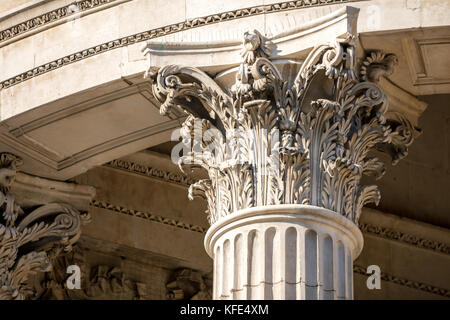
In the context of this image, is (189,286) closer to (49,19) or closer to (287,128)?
(49,19)

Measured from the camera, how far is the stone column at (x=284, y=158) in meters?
20.4

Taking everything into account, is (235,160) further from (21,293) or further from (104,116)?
(21,293)


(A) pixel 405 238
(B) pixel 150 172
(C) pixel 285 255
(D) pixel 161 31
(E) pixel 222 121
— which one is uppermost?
(D) pixel 161 31

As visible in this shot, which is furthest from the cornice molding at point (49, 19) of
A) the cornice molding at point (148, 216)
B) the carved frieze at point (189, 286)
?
the carved frieze at point (189, 286)

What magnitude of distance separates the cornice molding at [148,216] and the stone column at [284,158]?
200 inches

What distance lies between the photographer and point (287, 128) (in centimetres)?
2102

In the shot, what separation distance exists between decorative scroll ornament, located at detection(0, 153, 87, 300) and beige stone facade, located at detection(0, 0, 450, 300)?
0.08ft

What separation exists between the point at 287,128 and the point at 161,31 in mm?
2471

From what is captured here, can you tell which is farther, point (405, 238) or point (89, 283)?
point (405, 238)

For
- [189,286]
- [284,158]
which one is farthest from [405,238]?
[284,158]

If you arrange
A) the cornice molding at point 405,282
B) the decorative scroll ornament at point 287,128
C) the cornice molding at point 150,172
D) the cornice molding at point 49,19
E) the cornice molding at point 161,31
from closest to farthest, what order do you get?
the decorative scroll ornament at point 287,128
the cornice molding at point 161,31
the cornice molding at point 49,19
the cornice molding at point 150,172
the cornice molding at point 405,282

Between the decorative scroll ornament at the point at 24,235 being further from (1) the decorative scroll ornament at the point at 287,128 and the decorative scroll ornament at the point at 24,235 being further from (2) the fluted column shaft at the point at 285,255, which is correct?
(2) the fluted column shaft at the point at 285,255

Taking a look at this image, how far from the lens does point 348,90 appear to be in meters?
21.2
